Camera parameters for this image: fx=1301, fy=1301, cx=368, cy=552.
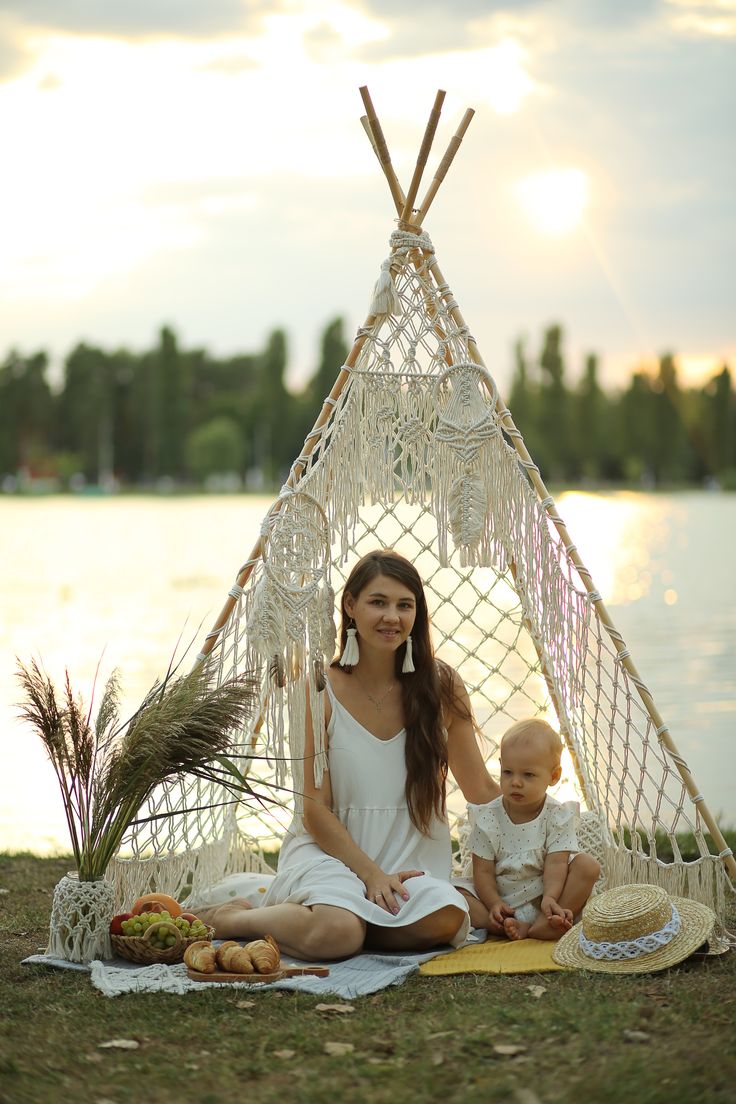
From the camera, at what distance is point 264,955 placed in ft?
9.59

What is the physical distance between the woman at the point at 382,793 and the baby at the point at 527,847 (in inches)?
4.2

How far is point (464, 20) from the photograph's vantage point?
236 inches

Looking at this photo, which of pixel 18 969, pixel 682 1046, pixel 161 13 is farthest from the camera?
pixel 161 13

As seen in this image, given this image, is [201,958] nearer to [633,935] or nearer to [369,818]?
[369,818]

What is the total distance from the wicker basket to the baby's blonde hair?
917 mm

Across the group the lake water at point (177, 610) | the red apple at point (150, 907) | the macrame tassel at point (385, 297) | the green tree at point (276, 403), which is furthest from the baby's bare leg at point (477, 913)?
the green tree at point (276, 403)

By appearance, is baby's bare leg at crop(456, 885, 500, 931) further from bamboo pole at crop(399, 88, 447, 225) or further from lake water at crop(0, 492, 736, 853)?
bamboo pole at crop(399, 88, 447, 225)

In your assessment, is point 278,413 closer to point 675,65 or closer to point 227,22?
point 675,65

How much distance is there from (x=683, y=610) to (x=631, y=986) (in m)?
10.3

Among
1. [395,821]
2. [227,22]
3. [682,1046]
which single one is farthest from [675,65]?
[682,1046]

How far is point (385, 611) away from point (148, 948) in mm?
Result: 996

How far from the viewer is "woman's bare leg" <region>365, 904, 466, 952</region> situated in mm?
3121

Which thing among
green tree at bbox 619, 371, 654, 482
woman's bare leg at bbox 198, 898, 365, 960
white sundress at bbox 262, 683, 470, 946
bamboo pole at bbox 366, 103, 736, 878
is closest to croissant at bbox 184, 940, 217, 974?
woman's bare leg at bbox 198, 898, 365, 960

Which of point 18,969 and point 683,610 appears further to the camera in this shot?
point 683,610
